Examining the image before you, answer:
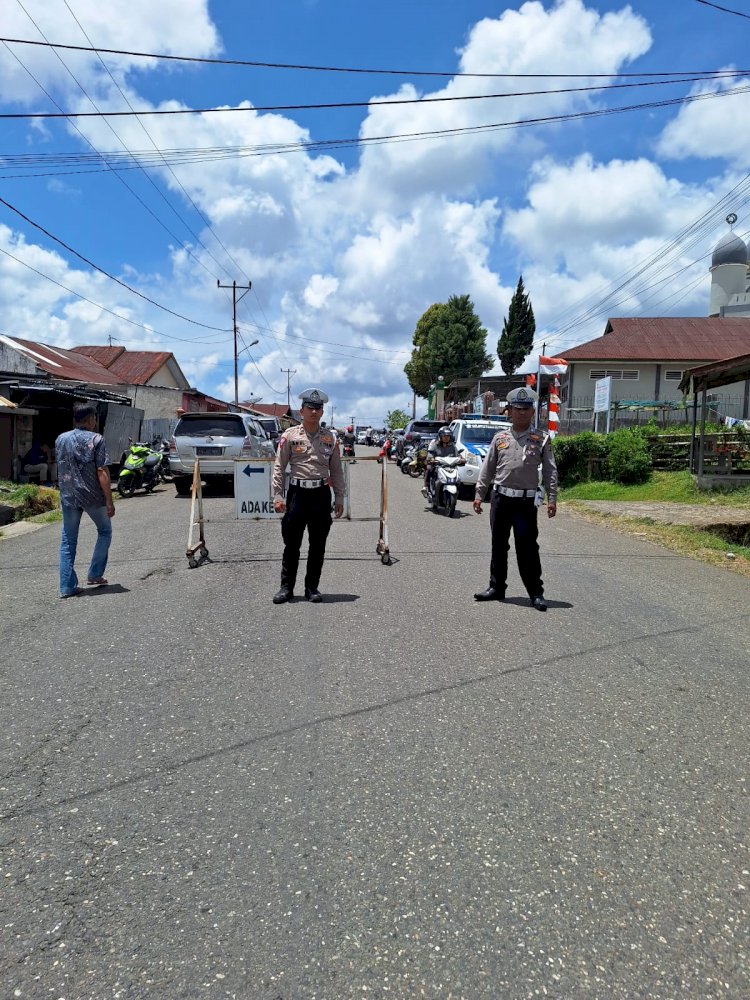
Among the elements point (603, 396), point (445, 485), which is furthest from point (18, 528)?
point (603, 396)

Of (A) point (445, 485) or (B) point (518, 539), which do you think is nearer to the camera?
(B) point (518, 539)

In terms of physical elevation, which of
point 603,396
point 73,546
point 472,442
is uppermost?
point 603,396

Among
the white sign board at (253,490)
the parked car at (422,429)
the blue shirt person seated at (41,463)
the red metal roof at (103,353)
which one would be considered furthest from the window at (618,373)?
the white sign board at (253,490)

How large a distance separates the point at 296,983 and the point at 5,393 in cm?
1774

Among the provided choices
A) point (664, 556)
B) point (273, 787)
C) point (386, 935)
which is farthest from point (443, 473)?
point (386, 935)

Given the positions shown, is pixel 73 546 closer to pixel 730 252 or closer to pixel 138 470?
pixel 138 470

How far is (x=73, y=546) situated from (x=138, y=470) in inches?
422

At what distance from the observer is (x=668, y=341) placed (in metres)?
36.1

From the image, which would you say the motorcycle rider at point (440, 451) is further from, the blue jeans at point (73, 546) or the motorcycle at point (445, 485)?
the blue jeans at point (73, 546)

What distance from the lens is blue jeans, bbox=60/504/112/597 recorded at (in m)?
6.76

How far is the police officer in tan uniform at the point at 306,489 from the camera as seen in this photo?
6629mm

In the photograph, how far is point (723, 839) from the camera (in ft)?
9.34

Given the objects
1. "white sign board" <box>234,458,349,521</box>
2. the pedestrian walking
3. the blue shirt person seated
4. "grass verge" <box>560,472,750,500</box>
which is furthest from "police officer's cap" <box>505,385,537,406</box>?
the blue shirt person seated

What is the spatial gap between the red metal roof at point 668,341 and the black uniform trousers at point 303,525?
30761 millimetres
